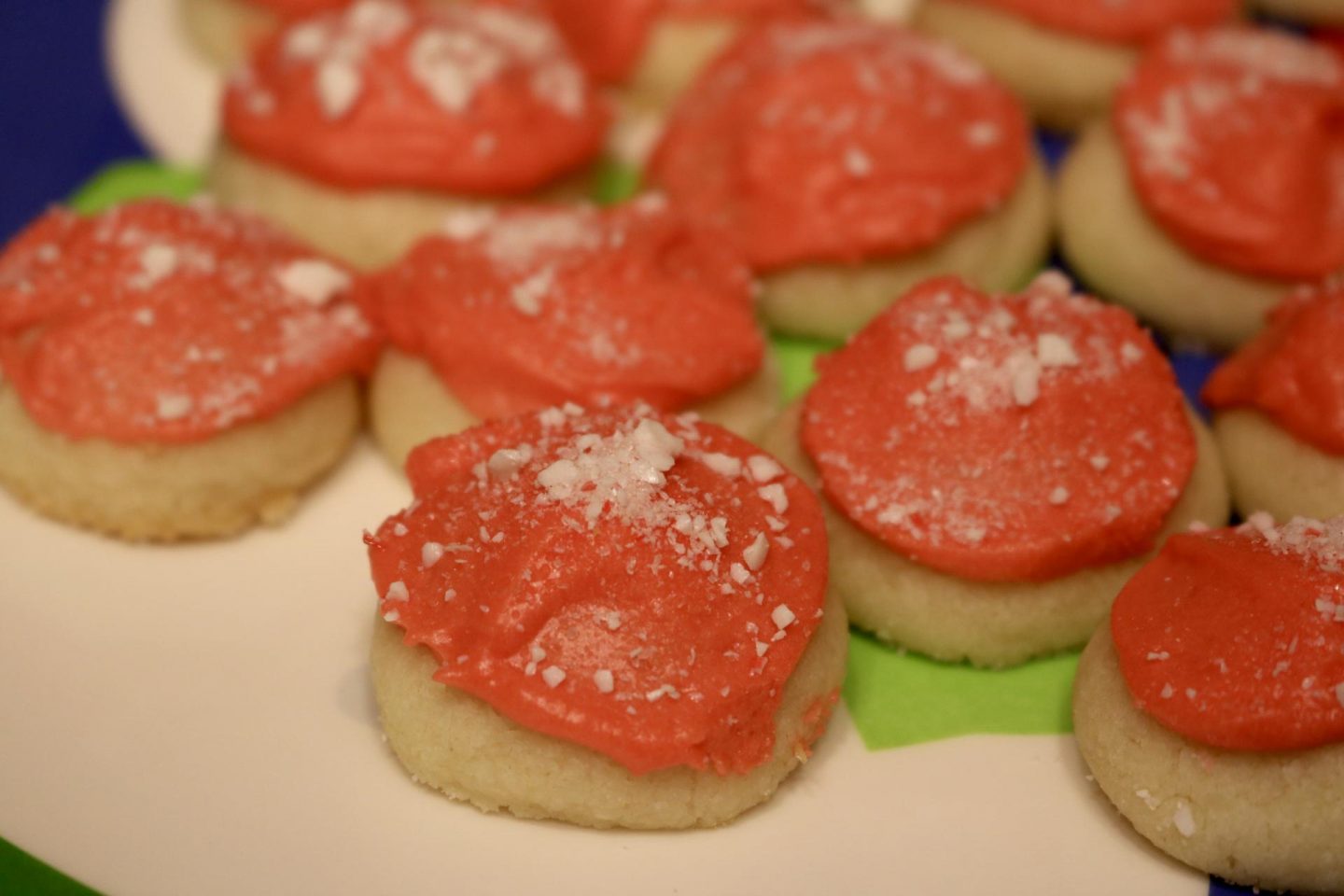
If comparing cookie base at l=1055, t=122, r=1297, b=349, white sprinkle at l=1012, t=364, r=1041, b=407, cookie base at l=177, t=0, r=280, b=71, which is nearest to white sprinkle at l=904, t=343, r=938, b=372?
white sprinkle at l=1012, t=364, r=1041, b=407

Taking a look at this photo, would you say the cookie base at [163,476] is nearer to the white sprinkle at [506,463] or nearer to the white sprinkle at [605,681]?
the white sprinkle at [506,463]

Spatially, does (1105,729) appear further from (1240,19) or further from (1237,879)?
(1240,19)

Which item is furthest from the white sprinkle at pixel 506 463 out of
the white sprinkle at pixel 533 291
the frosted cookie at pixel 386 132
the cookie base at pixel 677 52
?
the cookie base at pixel 677 52

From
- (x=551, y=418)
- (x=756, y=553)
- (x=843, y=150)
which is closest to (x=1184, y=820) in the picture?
(x=756, y=553)

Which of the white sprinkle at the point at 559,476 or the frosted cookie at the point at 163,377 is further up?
the white sprinkle at the point at 559,476

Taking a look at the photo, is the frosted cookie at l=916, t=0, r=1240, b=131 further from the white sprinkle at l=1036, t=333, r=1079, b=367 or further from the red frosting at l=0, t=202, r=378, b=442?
the red frosting at l=0, t=202, r=378, b=442

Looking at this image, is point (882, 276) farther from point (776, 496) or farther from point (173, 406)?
point (173, 406)

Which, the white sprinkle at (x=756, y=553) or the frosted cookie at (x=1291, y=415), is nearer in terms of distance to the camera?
the white sprinkle at (x=756, y=553)

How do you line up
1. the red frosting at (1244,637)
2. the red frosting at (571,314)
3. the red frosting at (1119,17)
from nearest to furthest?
the red frosting at (1244,637)
the red frosting at (571,314)
the red frosting at (1119,17)
